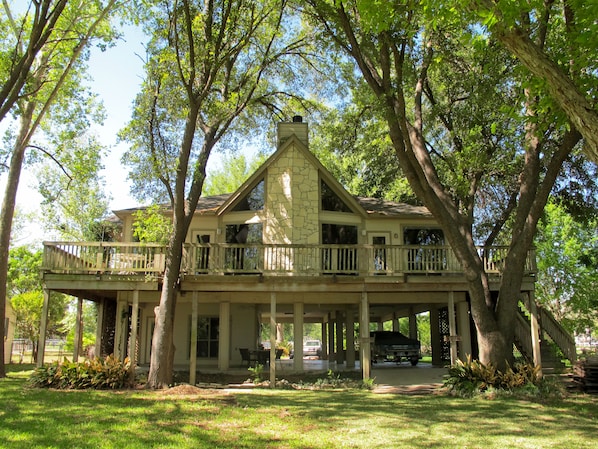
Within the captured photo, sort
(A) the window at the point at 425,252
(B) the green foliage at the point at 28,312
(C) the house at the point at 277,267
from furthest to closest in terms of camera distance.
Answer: (B) the green foliage at the point at 28,312 < (A) the window at the point at 425,252 < (C) the house at the point at 277,267

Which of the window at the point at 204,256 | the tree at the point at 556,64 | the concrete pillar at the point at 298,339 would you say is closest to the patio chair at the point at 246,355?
the concrete pillar at the point at 298,339

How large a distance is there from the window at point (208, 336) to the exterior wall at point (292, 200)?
436 cm

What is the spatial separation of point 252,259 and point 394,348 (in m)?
7.69

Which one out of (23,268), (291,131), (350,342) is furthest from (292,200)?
(23,268)

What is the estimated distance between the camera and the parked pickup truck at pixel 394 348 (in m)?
20.8

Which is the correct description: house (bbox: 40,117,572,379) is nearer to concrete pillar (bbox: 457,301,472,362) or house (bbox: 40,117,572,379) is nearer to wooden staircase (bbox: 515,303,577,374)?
concrete pillar (bbox: 457,301,472,362)

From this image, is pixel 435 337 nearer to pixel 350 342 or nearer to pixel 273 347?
pixel 350 342

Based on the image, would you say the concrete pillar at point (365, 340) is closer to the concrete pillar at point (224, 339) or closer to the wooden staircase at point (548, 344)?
the concrete pillar at point (224, 339)

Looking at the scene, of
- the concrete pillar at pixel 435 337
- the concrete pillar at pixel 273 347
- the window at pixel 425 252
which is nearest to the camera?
the concrete pillar at pixel 273 347

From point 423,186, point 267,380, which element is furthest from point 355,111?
point 267,380

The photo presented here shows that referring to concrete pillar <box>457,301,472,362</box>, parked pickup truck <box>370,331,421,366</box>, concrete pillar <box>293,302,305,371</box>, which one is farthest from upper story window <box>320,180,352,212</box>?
parked pickup truck <box>370,331,421,366</box>

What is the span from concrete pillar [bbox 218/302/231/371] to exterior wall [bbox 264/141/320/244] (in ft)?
9.64

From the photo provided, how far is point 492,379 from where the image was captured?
12164 millimetres

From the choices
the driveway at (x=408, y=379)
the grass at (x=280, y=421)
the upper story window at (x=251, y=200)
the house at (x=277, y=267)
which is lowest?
the driveway at (x=408, y=379)
